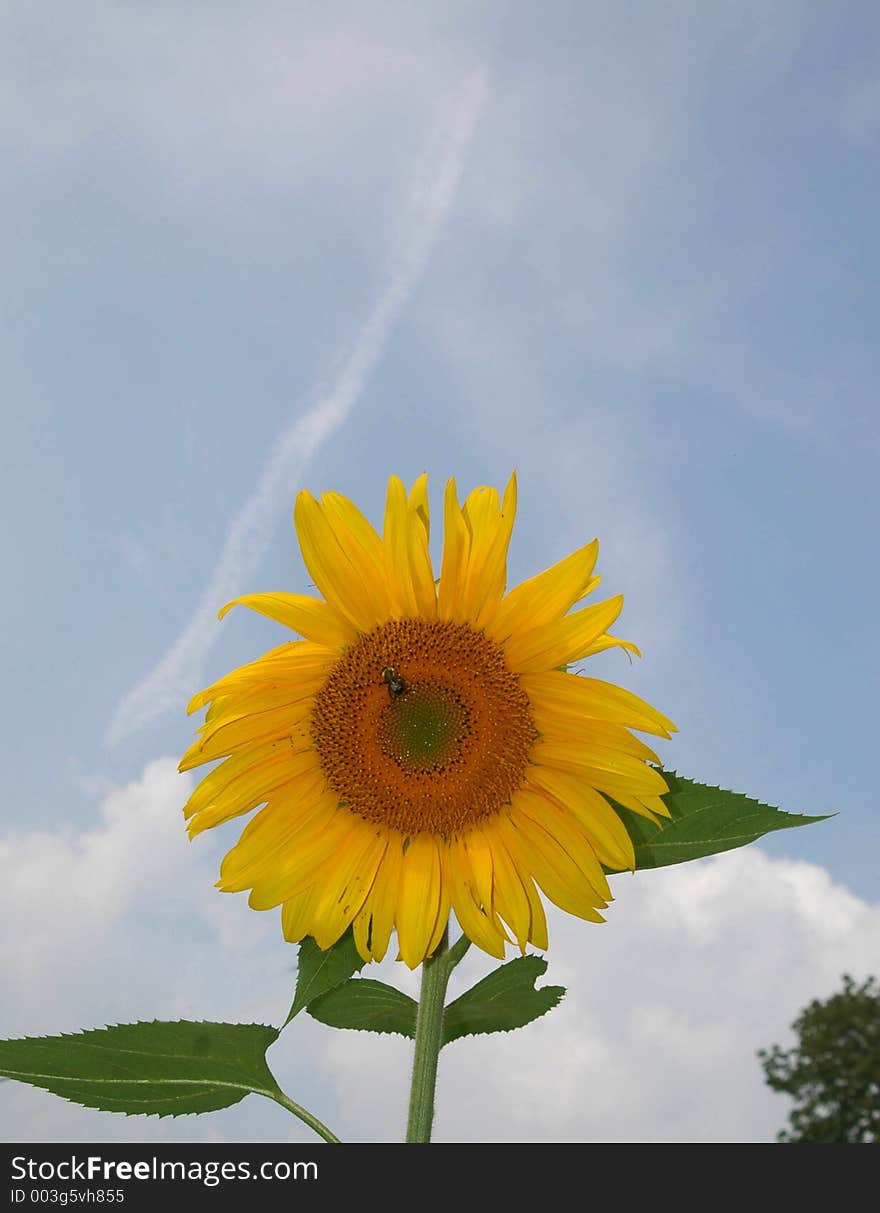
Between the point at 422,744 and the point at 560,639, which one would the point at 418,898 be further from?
the point at 560,639

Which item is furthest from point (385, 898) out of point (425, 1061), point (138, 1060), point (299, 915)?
point (138, 1060)

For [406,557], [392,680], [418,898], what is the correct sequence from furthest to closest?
[392,680], [418,898], [406,557]

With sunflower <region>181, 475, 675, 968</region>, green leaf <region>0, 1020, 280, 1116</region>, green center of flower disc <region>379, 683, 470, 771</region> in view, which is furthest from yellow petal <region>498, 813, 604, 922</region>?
green leaf <region>0, 1020, 280, 1116</region>

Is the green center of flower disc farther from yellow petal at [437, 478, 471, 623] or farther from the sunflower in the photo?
yellow petal at [437, 478, 471, 623]
